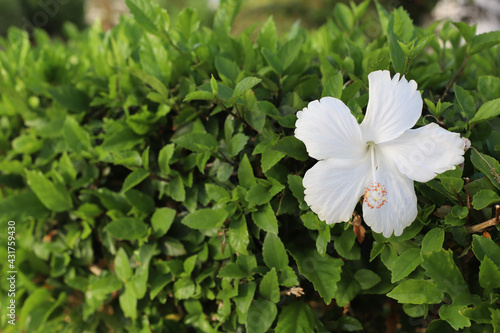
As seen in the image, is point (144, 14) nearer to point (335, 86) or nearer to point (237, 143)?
point (237, 143)

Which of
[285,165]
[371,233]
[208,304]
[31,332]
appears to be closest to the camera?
[371,233]

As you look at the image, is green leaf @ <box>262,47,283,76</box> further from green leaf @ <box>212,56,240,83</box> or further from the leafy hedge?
green leaf @ <box>212,56,240,83</box>

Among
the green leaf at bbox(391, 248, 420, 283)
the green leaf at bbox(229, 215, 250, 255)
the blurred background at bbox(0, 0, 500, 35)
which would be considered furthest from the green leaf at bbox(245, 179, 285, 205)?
the blurred background at bbox(0, 0, 500, 35)

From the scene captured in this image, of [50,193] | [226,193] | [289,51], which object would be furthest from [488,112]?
[50,193]

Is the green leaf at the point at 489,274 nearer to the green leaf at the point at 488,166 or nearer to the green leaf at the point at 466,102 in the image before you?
the green leaf at the point at 488,166

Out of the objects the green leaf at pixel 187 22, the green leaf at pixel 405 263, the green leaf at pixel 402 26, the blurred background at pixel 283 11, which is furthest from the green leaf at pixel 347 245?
the blurred background at pixel 283 11

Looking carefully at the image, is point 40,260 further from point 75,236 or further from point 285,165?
point 285,165

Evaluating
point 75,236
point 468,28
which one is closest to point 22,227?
point 75,236
